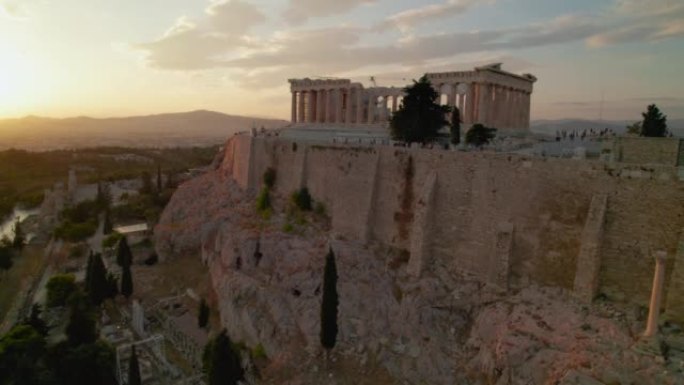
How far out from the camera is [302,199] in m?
27.3

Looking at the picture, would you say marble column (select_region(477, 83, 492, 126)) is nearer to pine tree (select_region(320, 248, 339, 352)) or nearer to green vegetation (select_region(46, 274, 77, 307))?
pine tree (select_region(320, 248, 339, 352))

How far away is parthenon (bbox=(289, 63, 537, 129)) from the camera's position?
31.9 metres

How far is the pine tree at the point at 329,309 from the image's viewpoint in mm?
18438

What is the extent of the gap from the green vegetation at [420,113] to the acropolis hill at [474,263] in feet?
9.89

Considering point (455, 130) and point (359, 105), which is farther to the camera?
point (359, 105)

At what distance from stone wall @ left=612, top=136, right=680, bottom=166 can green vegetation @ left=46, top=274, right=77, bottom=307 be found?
2917 cm

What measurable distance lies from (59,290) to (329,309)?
725 inches

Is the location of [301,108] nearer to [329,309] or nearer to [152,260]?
[152,260]

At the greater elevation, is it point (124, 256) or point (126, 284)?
point (124, 256)

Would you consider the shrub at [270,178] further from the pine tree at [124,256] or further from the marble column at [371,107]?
the marble column at [371,107]

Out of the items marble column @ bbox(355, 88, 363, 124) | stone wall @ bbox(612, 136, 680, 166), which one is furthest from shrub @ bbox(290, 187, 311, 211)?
stone wall @ bbox(612, 136, 680, 166)

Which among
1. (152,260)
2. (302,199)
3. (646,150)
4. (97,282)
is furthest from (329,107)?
(646,150)

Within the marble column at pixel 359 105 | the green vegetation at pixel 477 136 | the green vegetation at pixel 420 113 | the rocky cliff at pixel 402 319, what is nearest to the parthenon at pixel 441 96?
the marble column at pixel 359 105

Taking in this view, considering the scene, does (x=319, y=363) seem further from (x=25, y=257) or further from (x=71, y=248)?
(x=25, y=257)
